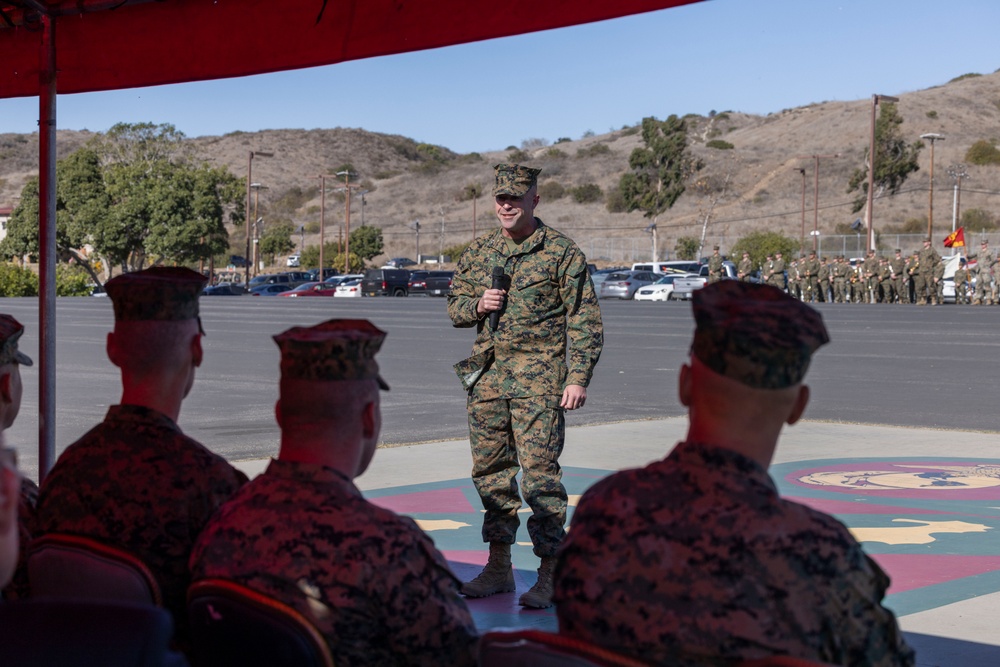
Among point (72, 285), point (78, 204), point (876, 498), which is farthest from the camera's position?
point (78, 204)

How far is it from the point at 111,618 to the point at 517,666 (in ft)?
2.17

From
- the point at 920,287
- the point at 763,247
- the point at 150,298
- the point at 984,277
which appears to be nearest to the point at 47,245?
the point at 150,298

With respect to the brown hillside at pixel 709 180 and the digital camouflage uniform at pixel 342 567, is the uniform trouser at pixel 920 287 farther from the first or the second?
the digital camouflage uniform at pixel 342 567

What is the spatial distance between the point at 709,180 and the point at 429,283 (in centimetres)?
5116

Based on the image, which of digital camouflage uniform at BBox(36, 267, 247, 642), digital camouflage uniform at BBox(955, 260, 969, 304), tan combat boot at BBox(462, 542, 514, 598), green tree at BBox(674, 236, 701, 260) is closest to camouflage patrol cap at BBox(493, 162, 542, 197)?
tan combat boot at BBox(462, 542, 514, 598)

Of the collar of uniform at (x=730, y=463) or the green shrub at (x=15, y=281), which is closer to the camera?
the collar of uniform at (x=730, y=463)

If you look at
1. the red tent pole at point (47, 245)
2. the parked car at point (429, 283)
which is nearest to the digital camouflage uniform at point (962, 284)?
the parked car at point (429, 283)

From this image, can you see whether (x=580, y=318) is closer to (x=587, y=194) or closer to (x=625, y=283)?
(x=625, y=283)

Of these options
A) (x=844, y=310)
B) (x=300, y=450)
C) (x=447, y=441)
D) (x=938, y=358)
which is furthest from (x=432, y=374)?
(x=844, y=310)

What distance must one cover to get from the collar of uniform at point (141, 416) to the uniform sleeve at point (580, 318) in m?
2.56

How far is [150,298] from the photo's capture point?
9.88ft

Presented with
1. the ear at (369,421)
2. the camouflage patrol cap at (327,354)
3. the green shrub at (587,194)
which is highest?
the green shrub at (587,194)

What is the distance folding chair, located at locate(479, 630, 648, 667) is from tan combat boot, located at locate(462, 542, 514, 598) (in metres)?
3.27

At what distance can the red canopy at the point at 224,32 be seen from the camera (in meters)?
4.48
